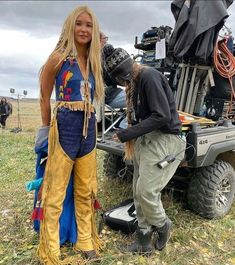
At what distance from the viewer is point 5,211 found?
14.7 ft

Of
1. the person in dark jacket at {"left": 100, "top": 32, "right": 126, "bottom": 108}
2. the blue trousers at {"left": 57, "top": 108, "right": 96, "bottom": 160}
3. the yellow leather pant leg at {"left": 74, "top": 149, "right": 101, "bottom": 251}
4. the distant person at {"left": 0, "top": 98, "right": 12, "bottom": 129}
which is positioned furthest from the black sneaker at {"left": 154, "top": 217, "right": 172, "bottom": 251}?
the distant person at {"left": 0, "top": 98, "right": 12, "bottom": 129}

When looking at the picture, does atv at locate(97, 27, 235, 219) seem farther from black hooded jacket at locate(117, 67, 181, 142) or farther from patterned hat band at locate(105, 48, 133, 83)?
patterned hat band at locate(105, 48, 133, 83)

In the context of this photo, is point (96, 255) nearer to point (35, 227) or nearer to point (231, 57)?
point (35, 227)

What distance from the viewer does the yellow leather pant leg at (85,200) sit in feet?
10.6

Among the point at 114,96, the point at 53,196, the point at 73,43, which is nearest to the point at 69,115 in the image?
the point at 73,43

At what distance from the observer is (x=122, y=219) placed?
12.6 feet

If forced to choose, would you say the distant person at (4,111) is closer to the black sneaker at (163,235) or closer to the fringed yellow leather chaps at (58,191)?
the fringed yellow leather chaps at (58,191)

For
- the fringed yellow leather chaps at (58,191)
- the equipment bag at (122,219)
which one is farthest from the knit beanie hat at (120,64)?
the equipment bag at (122,219)

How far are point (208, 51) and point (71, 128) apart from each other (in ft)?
6.49

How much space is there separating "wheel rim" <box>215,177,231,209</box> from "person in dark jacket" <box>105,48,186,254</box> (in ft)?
3.40

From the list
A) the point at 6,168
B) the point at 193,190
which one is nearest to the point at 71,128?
the point at 193,190

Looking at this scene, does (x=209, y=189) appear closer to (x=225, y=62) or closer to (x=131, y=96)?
(x=131, y=96)

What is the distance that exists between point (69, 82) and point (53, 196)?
3.14ft

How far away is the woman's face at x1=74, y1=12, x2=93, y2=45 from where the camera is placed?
2.94 m
